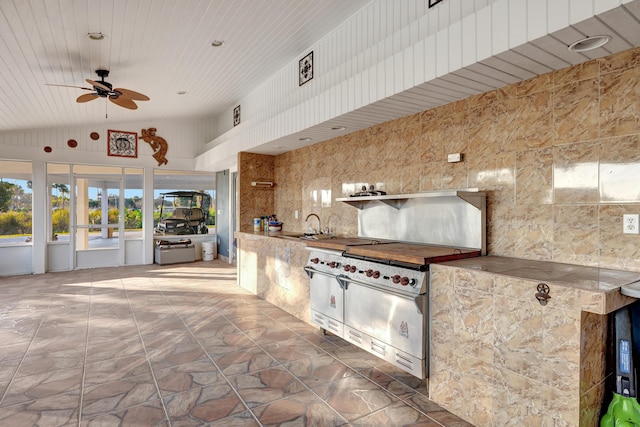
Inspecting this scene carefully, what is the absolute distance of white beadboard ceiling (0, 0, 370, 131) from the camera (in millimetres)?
3229

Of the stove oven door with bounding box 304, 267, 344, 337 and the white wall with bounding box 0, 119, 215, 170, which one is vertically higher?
the white wall with bounding box 0, 119, 215, 170

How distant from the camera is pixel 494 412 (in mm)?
2104

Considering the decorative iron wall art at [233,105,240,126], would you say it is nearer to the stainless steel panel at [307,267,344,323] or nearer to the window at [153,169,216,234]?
the window at [153,169,216,234]

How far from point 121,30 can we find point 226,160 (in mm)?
3837

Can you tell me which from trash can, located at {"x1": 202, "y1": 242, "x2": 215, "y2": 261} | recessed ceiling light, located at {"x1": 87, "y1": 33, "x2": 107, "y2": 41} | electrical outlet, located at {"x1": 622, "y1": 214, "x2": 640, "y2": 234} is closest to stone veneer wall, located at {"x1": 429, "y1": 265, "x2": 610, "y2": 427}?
electrical outlet, located at {"x1": 622, "y1": 214, "x2": 640, "y2": 234}

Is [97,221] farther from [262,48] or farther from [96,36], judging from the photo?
[262,48]

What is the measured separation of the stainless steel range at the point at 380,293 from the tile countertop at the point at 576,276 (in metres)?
0.28

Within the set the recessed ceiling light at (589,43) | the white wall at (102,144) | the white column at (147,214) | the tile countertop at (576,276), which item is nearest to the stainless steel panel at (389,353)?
the tile countertop at (576,276)

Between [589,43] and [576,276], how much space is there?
137cm

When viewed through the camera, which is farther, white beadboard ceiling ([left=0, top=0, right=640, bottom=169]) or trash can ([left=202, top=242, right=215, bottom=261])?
trash can ([left=202, top=242, right=215, bottom=261])

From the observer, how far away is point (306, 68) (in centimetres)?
482

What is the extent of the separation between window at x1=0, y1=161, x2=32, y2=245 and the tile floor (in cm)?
279

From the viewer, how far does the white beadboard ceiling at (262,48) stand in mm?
2123

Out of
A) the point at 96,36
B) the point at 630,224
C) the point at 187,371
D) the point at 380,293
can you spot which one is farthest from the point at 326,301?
the point at 96,36
